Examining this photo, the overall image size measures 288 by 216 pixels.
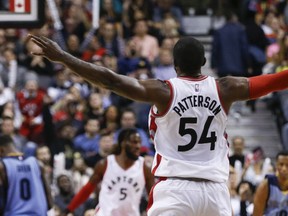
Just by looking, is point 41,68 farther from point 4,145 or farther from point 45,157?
point 4,145

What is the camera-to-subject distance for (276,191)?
9023 millimetres

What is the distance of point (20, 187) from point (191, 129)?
3535 millimetres

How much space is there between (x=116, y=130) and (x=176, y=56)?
770cm

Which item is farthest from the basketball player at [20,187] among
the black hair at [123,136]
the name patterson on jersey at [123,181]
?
the black hair at [123,136]

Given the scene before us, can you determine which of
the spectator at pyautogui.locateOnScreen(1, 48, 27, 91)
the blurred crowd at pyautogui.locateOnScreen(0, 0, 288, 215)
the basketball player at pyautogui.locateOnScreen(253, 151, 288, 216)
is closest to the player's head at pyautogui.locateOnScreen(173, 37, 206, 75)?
the basketball player at pyautogui.locateOnScreen(253, 151, 288, 216)

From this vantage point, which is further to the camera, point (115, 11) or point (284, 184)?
point (115, 11)

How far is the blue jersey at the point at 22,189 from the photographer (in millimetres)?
9445

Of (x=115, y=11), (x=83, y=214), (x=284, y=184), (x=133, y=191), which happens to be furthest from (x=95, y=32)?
(x=284, y=184)

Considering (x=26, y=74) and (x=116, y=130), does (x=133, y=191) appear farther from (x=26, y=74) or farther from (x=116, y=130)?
(x=26, y=74)

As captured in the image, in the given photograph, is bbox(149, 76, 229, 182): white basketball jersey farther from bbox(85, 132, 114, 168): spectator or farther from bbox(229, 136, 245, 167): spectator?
bbox(85, 132, 114, 168): spectator

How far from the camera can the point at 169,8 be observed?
58.7 ft

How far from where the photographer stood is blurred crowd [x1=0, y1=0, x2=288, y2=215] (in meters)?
13.5

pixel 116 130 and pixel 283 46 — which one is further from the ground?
pixel 283 46

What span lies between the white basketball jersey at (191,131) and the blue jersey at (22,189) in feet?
10.7
